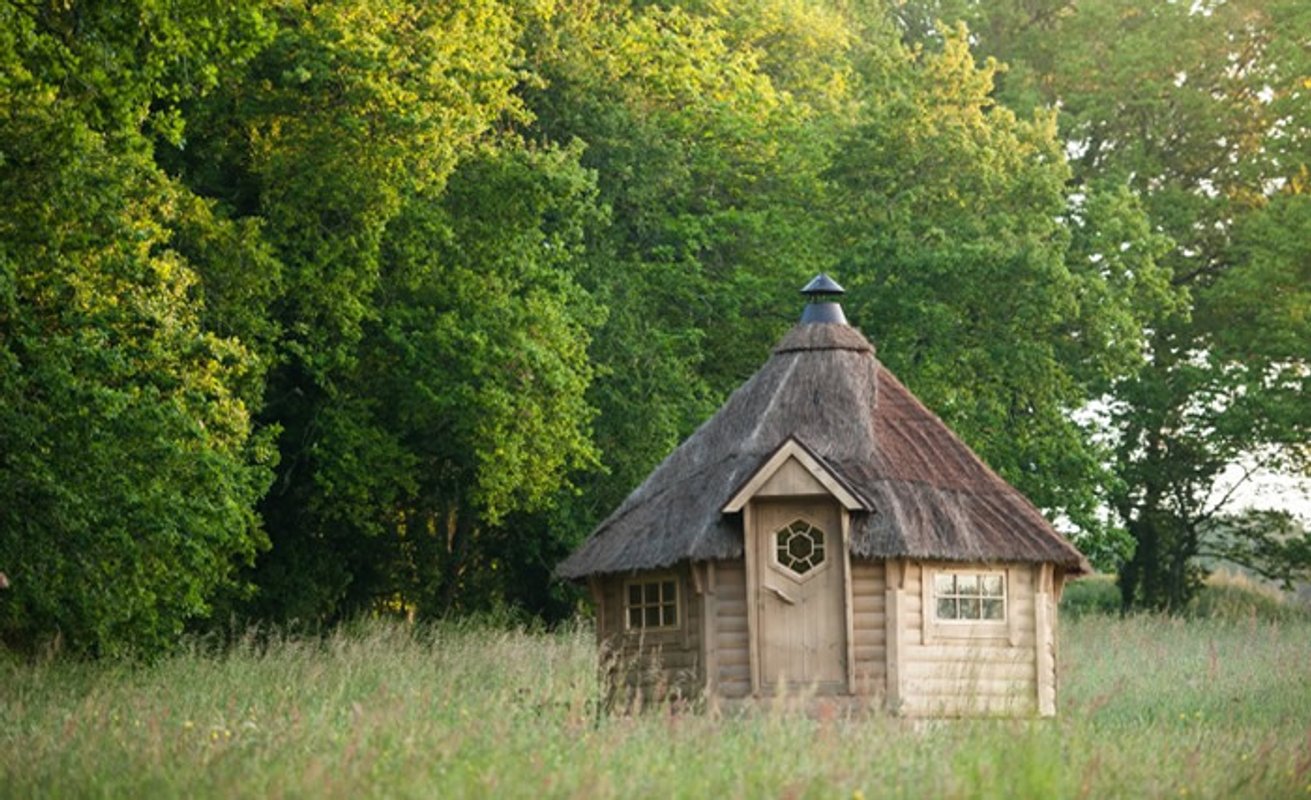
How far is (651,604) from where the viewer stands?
2466 cm

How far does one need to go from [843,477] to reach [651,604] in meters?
2.70

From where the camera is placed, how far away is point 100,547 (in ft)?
75.8

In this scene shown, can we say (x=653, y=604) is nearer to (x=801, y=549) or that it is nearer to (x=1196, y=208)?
(x=801, y=549)

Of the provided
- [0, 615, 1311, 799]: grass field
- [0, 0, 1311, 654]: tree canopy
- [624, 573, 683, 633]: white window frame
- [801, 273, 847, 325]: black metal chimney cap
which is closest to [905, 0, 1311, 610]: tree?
[0, 0, 1311, 654]: tree canopy

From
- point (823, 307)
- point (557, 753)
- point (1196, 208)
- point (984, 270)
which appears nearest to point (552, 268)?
point (984, 270)

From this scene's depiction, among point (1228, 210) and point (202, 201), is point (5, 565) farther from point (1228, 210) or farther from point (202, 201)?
point (1228, 210)

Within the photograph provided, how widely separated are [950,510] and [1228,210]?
22.0 m

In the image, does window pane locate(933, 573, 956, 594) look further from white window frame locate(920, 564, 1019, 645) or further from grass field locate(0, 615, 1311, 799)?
grass field locate(0, 615, 1311, 799)

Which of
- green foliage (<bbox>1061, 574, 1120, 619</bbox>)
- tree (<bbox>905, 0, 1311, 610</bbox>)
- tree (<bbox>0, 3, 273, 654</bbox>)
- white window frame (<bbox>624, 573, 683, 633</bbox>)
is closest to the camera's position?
tree (<bbox>0, 3, 273, 654</bbox>)

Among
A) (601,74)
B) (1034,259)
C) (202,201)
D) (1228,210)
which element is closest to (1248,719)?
(1034,259)

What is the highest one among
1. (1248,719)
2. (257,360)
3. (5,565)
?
(257,360)

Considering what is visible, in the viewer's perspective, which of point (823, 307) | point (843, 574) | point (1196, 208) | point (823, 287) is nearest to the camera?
point (843, 574)

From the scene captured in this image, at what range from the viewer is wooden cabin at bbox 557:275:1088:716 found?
76.1 ft

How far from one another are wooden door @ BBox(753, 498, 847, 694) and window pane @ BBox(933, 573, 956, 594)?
113cm
